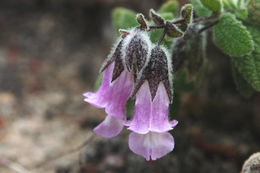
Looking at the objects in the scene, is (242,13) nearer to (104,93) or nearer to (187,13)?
(187,13)

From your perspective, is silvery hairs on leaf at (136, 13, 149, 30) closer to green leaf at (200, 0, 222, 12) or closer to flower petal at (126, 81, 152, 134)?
flower petal at (126, 81, 152, 134)

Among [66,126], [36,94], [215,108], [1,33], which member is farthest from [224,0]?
[1,33]

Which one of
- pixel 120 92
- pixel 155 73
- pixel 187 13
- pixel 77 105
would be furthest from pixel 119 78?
pixel 77 105

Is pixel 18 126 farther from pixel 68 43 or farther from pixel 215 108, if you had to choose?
pixel 215 108

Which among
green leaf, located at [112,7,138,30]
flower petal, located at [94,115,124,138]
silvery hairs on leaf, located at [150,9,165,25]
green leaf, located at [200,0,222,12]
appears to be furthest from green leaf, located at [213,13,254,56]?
flower petal, located at [94,115,124,138]

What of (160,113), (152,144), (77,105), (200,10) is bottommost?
(77,105)

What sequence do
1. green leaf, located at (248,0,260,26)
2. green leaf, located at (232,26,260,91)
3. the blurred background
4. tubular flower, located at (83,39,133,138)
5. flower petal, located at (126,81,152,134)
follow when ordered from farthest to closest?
the blurred background
green leaf, located at (248,0,260,26)
green leaf, located at (232,26,260,91)
tubular flower, located at (83,39,133,138)
flower petal, located at (126,81,152,134)

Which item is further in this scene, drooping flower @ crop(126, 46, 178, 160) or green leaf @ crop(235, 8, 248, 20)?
green leaf @ crop(235, 8, 248, 20)
